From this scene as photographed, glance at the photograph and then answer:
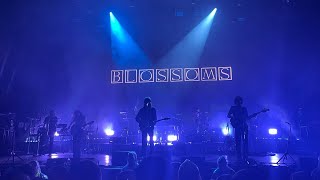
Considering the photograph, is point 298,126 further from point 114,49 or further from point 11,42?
point 11,42

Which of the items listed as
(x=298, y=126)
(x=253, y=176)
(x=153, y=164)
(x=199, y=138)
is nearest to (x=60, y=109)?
(x=199, y=138)

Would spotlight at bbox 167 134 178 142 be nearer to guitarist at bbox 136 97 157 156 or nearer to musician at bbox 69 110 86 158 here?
musician at bbox 69 110 86 158

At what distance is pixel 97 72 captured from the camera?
62.9 ft

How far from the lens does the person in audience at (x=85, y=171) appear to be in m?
5.23

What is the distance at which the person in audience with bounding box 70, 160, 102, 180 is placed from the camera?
5.23 m

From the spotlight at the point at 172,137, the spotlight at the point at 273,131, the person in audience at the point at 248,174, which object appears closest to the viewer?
the person in audience at the point at 248,174

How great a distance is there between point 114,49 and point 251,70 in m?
8.40

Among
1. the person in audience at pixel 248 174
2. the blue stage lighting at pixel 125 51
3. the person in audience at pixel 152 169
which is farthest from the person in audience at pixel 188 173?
the blue stage lighting at pixel 125 51

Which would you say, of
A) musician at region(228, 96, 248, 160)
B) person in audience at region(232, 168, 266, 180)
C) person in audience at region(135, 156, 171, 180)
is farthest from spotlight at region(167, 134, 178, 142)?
person in audience at region(232, 168, 266, 180)

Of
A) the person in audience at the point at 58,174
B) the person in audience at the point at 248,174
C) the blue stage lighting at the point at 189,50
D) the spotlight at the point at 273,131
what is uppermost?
the blue stage lighting at the point at 189,50

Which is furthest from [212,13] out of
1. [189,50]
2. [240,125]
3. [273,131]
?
[240,125]

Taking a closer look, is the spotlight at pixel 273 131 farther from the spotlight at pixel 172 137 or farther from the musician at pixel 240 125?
the musician at pixel 240 125

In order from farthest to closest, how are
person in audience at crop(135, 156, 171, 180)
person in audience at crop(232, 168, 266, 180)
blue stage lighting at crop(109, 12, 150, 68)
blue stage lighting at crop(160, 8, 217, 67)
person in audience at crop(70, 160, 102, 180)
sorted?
1. blue stage lighting at crop(109, 12, 150, 68)
2. blue stage lighting at crop(160, 8, 217, 67)
3. person in audience at crop(135, 156, 171, 180)
4. person in audience at crop(70, 160, 102, 180)
5. person in audience at crop(232, 168, 266, 180)

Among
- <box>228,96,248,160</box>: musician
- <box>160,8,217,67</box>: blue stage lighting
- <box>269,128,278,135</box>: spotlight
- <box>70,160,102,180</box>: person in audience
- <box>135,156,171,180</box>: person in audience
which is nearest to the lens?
<box>70,160,102,180</box>: person in audience
